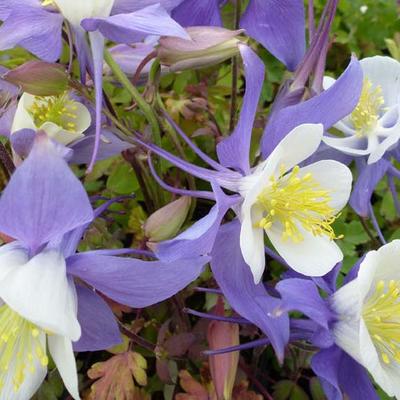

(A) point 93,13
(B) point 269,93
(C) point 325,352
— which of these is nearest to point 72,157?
(A) point 93,13

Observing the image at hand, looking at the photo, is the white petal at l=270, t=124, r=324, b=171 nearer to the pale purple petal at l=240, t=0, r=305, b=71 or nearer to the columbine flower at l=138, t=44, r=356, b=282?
the columbine flower at l=138, t=44, r=356, b=282

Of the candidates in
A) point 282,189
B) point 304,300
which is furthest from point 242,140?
point 304,300

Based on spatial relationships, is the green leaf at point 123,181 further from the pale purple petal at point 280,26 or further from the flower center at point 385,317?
Answer: the flower center at point 385,317

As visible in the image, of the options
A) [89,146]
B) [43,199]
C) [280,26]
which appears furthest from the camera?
[280,26]

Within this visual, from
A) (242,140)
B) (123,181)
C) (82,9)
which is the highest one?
(82,9)

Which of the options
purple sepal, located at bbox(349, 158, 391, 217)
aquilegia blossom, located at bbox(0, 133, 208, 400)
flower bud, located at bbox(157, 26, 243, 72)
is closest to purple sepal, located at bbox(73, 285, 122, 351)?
aquilegia blossom, located at bbox(0, 133, 208, 400)

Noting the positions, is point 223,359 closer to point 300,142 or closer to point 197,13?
point 300,142

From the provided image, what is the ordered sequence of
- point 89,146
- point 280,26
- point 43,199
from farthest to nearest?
point 280,26
point 89,146
point 43,199
